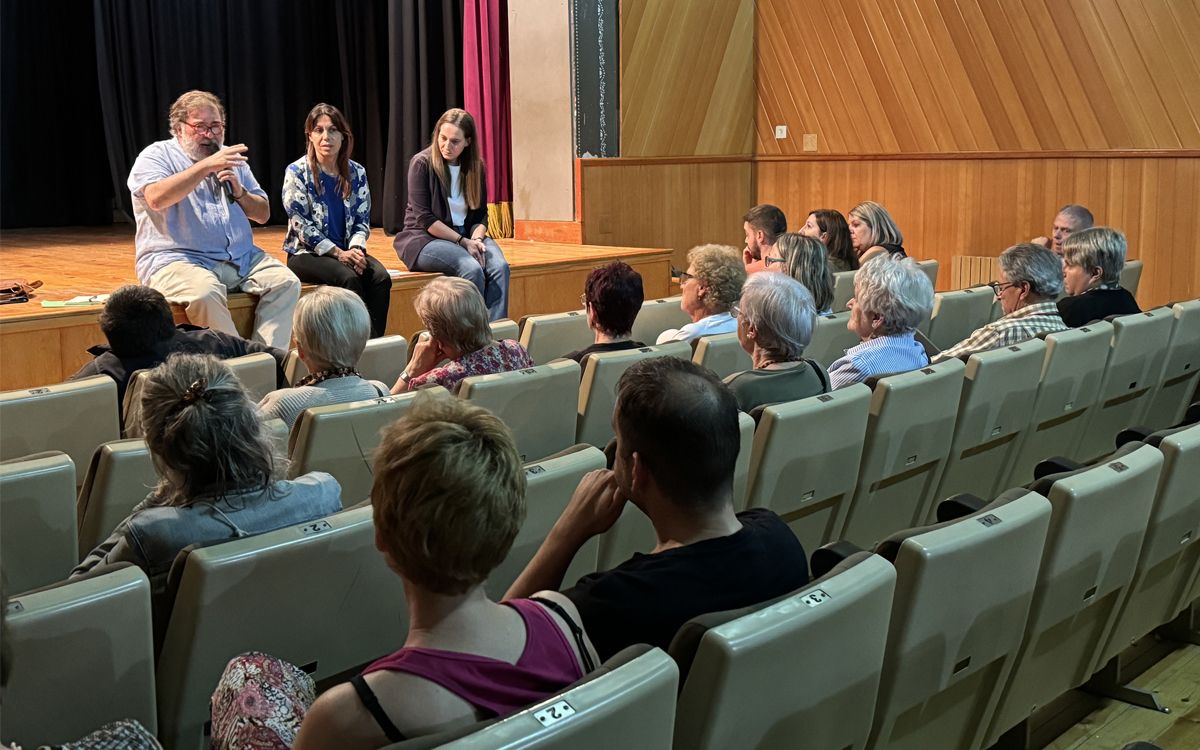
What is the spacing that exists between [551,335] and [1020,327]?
5.37ft

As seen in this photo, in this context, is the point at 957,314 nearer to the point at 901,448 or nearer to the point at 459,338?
the point at 901,448

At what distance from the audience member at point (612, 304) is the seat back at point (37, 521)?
1.65m

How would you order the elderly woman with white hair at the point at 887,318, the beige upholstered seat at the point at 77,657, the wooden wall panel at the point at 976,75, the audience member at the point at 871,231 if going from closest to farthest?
the beige upholstered seat at the point at 77,657 → the elderly woman with white hair at the point at 887,318 → the audience member at the point at 871,231 → the wooden wall panel at the point at 976,75

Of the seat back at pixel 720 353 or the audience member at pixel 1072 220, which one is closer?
the seat back at pixel 720 353

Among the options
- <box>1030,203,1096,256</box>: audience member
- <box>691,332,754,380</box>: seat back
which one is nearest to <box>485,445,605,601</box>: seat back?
<box>691,332,754,380</box>: seat back

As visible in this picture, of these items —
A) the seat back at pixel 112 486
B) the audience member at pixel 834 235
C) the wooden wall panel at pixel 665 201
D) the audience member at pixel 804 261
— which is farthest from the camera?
the wooden wall panel at pixel 665 201

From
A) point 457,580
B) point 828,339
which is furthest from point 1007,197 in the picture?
point 457,580

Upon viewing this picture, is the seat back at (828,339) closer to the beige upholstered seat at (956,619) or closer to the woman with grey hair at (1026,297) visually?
the woman with grey hair at (1026,297)

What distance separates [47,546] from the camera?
7.41 ft

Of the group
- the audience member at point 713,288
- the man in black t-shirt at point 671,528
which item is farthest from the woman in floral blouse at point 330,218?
the man in black t-shirt at point 671,528

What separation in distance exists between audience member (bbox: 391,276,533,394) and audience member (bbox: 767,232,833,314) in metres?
1.34

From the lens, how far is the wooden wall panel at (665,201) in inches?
324

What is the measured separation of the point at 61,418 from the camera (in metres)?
3.01

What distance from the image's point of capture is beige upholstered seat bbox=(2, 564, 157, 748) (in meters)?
1.56
